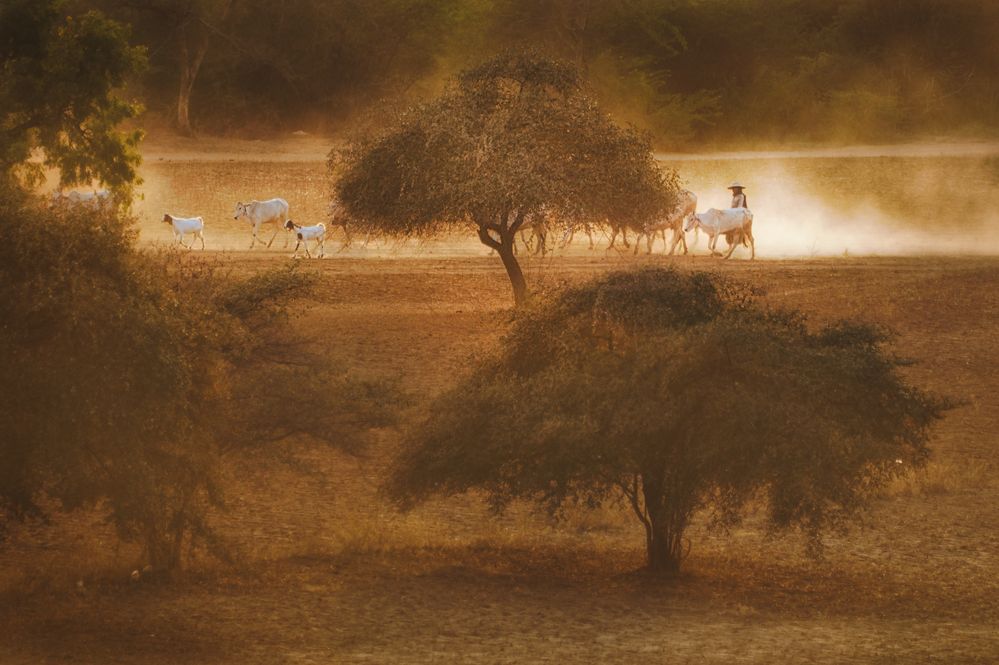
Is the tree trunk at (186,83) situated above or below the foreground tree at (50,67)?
above

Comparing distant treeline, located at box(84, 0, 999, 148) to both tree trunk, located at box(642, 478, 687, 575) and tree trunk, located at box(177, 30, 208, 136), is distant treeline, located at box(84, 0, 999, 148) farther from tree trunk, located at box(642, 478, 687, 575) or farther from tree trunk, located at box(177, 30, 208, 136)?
tree trunk, located at box(642, 478, 687, 575)

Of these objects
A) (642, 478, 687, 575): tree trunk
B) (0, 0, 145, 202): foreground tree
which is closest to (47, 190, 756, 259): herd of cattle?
(0, 0, 145, 202): foreground tree

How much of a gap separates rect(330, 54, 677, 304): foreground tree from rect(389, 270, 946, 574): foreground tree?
9.87 m

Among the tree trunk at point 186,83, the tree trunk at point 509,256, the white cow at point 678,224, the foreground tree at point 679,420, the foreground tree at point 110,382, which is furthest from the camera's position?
the tree trunk at point 186,83

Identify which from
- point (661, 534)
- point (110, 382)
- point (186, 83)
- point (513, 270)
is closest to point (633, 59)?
point (186, 83)

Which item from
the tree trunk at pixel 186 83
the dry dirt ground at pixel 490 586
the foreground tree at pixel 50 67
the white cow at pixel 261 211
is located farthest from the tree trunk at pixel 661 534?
the tree trunk at pixel 186 83

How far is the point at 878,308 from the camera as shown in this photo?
95.5 feet

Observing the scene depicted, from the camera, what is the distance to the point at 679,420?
49.8 feet

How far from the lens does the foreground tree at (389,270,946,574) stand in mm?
14805

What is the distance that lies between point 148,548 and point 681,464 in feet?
15.8

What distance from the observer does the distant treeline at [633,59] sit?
5556cm

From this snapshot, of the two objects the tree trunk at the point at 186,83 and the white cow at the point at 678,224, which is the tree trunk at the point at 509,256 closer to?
the white cow at the point at 678,224

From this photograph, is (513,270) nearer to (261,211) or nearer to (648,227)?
(648,227)

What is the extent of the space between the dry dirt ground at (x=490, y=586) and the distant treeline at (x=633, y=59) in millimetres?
33144
